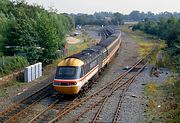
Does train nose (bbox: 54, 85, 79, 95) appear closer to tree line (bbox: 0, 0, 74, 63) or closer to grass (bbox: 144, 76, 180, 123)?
grass (bbox: 144, 76, 180, 123)

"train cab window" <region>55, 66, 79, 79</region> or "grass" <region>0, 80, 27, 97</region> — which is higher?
"train cab window" <region>55, 66, 79, 79</region>

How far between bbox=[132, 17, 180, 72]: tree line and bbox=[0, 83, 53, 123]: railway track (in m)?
12.1

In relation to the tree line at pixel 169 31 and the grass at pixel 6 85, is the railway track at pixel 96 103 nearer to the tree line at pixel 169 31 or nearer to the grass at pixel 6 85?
the tree line at pixel 169 31

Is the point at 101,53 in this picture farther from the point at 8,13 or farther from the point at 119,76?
the point at 8,13

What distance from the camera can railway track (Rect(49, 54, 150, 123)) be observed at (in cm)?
2011

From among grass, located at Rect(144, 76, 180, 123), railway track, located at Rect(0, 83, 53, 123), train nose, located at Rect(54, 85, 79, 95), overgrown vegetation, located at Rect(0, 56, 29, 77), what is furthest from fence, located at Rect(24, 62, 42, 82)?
grass, located at Rect(144, 76, 180, 123)

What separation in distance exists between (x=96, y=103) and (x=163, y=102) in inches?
188

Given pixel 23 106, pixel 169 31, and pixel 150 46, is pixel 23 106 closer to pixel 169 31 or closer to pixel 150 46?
pixel 169 31

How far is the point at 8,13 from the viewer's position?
47844mm

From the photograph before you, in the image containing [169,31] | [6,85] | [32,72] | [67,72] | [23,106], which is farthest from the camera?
[169,31]

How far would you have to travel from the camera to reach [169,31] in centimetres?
6475

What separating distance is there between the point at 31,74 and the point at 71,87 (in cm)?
889

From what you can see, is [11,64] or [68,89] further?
[11,64]

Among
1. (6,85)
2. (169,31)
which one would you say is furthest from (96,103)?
(169,31)
